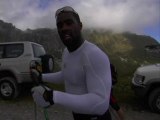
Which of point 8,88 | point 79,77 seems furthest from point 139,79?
point 79,77

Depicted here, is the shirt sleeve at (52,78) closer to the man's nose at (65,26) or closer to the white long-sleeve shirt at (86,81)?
the white long-sleeve shirt at (86,81)

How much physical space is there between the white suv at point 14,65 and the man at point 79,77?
8.07 m

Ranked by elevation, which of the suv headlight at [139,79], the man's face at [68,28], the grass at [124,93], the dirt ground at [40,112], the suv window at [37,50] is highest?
the man's face at [68,28]

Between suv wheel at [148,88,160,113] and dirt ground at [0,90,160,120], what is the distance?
17 cm

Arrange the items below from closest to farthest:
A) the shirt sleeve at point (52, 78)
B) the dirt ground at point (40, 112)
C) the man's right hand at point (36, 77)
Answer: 1. the man's right hand at point (36, 77)
2. the shirt sleeve at point (52, 78)
3. the dirt ground at point (40, 112)

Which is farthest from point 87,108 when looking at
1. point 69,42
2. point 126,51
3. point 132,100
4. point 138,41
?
point 138,41

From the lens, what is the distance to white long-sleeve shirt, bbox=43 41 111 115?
2352mm

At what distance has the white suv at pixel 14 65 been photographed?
1094cm

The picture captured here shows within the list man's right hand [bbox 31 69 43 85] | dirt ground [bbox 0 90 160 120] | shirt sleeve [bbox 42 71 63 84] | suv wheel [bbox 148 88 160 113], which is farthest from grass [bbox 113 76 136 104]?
man's right hand [bbox 31 69 43 85]

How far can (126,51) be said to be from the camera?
488 feet

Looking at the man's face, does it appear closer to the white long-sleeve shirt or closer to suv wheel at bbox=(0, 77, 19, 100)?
the white long-sleeve shirt

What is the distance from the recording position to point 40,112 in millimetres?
9695

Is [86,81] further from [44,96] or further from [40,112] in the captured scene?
[40,112]

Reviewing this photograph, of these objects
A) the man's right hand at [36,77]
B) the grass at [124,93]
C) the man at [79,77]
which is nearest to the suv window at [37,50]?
the grass at [124,93]
